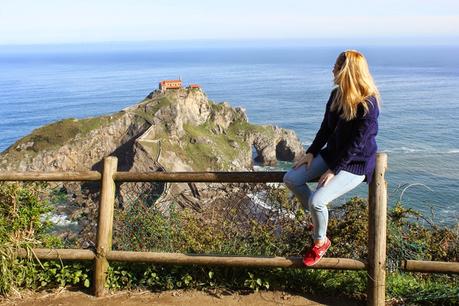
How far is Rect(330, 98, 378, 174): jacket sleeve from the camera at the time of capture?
4.33 metres

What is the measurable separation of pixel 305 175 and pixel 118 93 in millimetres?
137513

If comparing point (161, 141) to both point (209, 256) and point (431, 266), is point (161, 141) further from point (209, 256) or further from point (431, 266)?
point (431, 266)

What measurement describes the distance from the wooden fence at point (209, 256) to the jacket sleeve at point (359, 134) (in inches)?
16.8

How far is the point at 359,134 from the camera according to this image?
436 cm

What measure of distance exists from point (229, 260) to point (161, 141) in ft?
190

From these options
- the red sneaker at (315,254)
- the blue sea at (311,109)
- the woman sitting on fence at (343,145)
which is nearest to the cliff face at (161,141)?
the blue sea at (311,109)

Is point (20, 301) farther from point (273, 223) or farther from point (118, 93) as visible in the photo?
point (118, 93)

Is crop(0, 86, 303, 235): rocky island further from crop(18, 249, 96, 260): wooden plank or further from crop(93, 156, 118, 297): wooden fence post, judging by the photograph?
crop(93, 156, 118, 297): wooden fence post

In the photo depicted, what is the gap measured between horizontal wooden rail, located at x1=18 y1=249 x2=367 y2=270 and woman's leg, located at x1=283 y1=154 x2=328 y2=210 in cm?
67

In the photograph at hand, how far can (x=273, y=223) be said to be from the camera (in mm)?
5961

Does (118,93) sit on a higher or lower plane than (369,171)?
lower

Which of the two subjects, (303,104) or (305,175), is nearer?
(305,175)

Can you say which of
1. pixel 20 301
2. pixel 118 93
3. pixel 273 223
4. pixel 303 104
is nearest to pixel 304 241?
pixel 273 223

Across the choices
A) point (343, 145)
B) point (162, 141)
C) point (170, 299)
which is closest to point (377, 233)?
point (343, 145)
